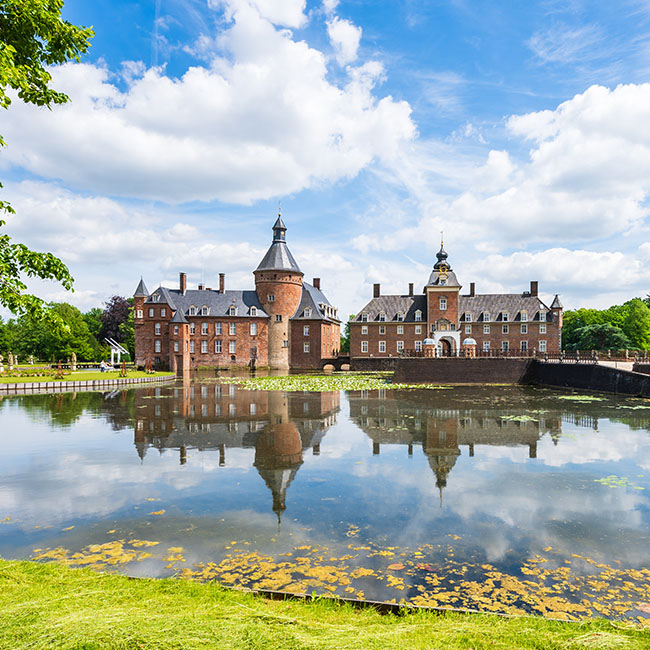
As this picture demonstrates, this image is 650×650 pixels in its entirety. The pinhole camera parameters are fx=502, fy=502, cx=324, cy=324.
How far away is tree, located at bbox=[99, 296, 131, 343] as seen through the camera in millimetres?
74312

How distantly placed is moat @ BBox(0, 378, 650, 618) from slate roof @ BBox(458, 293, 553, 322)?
39.8 meters

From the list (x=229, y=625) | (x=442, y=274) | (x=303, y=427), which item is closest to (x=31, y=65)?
(x=229, y=625)

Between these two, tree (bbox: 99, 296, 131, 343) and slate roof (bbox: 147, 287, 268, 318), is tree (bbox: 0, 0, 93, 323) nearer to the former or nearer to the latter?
slate roof (bbox: 147, 287, 268, 318)

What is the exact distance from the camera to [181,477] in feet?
35.4

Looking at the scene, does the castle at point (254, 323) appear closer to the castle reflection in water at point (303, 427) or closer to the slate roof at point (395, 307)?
the slate roof at point (395, 307)

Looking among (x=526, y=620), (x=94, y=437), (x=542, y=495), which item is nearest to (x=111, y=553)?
(x=526, y=620)

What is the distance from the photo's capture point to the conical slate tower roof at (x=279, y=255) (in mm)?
58125

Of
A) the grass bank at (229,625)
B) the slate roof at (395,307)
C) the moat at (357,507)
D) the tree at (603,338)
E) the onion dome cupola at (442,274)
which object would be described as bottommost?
the moat at (357,507)

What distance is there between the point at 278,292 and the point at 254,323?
4.61 metres

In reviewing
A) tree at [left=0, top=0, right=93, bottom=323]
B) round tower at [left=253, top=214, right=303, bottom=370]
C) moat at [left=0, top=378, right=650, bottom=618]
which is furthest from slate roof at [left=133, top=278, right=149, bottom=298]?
tree at [left=0, top=0, right=93, bottom=323]

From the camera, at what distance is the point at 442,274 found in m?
54.7

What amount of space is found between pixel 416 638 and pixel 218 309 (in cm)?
5710

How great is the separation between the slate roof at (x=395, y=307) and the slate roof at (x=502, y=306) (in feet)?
15.6

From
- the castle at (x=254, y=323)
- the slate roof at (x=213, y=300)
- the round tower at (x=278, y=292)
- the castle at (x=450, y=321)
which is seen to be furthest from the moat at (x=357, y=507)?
the slate roof at (x=213, y=300)
